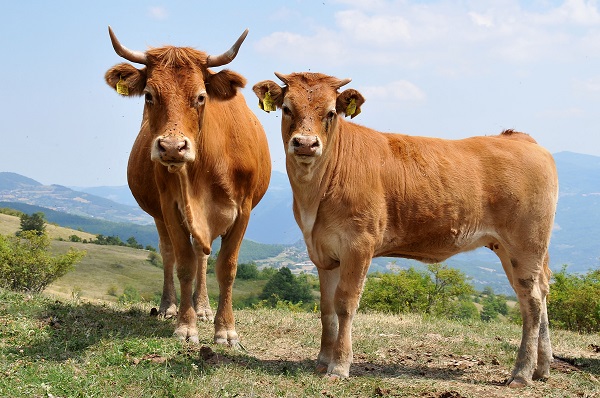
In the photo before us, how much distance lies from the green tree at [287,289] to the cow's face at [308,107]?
6128cm

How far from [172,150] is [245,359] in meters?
2.90

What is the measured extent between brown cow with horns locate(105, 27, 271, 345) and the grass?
0.99 metres

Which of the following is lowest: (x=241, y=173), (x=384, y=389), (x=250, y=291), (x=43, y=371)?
(x=250, y=291)

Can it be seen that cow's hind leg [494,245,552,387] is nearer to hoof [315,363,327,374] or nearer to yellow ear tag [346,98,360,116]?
hoof [315,363,327,374]

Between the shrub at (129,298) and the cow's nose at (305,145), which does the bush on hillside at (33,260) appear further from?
the cow's nose at (305,145)

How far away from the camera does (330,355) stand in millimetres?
8227

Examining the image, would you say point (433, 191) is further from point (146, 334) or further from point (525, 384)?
point (146, 334)

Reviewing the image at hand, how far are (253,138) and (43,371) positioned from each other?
4.60 meters

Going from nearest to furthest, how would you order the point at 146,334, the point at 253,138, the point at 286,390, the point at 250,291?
the point at 286,390
the point at 146,334
the point at 253,138
the point at 250,291

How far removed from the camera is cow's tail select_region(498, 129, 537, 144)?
945 cm

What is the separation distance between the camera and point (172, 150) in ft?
24.7

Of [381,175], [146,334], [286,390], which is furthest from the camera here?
[146,334]

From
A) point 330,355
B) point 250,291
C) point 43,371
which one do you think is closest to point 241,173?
point 330,355

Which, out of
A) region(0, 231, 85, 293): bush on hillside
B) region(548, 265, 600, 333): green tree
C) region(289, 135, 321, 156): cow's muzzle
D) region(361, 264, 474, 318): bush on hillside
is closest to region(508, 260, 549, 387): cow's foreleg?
region(289, 135, 321, 156): cow's muzzle
